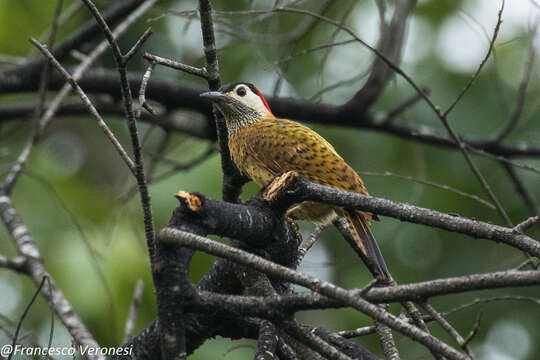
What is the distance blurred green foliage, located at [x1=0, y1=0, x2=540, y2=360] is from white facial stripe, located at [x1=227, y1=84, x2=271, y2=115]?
0.24m

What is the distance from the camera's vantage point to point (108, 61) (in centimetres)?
706

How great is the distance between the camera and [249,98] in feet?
15.1

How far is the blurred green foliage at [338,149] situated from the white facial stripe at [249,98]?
0.24m

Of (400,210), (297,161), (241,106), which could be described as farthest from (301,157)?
(400,210)

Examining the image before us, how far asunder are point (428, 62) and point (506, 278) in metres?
6.67

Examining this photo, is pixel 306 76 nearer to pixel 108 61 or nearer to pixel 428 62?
pixel 428 62

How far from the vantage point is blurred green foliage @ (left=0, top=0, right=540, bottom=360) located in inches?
191

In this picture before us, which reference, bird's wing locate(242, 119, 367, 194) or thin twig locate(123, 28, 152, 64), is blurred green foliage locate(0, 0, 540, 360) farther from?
thin twig locate(123, 28, 152, 64)

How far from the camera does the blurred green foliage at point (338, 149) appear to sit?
15.9 ft

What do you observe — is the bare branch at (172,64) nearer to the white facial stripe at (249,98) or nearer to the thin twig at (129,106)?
the thin twig at (129,106)

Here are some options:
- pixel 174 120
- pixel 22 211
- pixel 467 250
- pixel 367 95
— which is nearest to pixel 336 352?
pixel 367 95

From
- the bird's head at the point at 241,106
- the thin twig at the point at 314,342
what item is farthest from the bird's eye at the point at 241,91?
the thin twig at the point at 314,342

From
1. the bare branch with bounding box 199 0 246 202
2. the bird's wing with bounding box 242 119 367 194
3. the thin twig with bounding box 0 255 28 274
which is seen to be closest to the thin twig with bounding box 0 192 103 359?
the thin twig with bounding box 0 255 28 274

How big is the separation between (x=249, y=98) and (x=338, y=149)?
3234 millimetres
